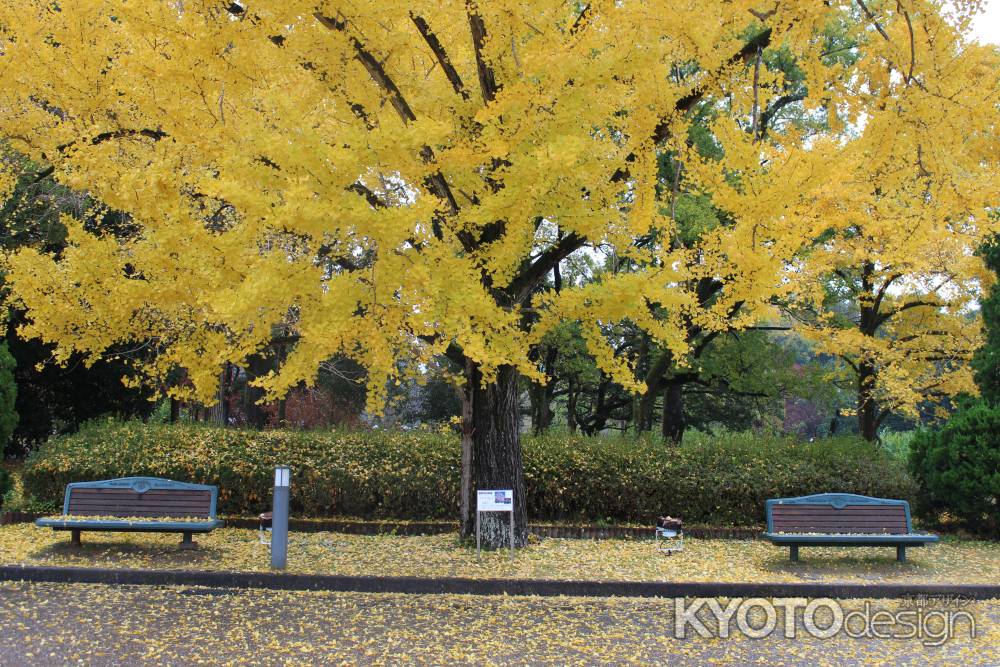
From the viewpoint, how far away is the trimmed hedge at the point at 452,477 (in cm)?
1051

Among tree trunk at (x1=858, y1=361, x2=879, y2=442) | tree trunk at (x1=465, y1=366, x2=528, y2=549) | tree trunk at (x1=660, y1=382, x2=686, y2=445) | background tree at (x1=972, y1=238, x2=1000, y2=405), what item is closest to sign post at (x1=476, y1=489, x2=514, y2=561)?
tree trunk at (x1=465, y1=366, x2=528, y2=549)

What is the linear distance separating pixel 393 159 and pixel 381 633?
364 cm

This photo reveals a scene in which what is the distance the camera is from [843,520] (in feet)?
28.7

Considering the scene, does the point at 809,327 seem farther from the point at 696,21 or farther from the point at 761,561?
the point at 696,21

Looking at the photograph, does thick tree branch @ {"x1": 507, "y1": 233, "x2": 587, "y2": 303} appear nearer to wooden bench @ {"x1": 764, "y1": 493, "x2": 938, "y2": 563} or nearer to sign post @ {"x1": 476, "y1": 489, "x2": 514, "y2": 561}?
sign post @ {"x1": 476, "y1": 489, "x2": 514, "y2": 561}

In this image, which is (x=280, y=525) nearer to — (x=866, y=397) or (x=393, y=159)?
(x=393, y=159)

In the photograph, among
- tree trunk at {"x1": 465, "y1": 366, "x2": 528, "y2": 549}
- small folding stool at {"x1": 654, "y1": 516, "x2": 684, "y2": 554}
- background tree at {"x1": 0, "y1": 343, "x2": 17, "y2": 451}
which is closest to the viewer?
tree trunk at {"x1": 465, "y1": 366, "x2": 528, "y2": 549}

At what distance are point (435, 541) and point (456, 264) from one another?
3.77 meters

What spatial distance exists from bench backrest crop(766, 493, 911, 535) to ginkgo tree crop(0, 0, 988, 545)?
7.58ft

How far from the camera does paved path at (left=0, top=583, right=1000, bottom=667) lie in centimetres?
525

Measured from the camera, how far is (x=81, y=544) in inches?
341

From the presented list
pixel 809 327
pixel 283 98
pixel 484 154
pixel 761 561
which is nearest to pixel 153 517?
pixel 283 98

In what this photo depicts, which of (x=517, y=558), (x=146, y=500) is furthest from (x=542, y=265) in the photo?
(x=146, y=500)

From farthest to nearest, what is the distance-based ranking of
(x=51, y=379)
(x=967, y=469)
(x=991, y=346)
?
(x=51, y=379), (x=991, y=346), (x=967, y=469)
